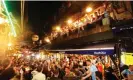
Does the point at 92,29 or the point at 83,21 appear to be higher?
the point at 83,21

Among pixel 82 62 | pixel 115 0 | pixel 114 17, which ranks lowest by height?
pixel 82 62

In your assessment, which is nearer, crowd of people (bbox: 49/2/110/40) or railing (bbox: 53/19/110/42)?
crowd of people (bbox: 49/2/110/40)

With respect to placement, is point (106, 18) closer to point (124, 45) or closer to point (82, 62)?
point (82, 62)

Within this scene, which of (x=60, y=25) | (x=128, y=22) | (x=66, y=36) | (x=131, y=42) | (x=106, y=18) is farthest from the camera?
(x=60, y=25)

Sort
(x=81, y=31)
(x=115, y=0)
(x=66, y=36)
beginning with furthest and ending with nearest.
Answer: (x=66, y=36) → (x=81, y=31) → (x=115, y=0)

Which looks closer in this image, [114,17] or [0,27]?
[0,27]

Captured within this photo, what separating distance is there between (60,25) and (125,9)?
18361 millimetres

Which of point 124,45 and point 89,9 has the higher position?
point 89,9

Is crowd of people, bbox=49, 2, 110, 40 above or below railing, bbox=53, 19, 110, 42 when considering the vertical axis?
above

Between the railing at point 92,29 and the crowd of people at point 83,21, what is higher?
the crowd of people at point 83,21

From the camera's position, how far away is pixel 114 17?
15523 millimetres

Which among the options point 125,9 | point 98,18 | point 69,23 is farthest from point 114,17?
point 69,23

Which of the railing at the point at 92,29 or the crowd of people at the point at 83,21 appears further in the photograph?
the railing at the point at 92,29

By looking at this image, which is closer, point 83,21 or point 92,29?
point 92,29
